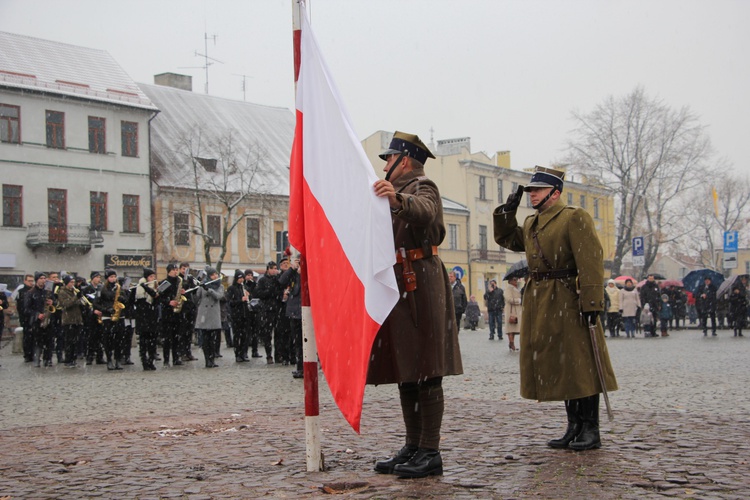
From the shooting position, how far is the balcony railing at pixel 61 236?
41.7 metres

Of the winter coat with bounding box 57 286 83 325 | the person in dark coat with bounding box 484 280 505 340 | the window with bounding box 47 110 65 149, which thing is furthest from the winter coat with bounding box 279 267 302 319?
the window with bounding box 47 110 65 149

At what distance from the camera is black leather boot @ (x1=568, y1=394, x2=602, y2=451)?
6332mm

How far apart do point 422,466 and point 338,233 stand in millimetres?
1494

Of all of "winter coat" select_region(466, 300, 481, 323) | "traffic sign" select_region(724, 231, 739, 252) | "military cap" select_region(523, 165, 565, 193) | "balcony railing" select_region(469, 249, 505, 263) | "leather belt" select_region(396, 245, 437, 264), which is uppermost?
"balcony railing" select_region(469, 249, 505, 263)

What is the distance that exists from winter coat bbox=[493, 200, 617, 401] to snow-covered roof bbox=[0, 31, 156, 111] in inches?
1523

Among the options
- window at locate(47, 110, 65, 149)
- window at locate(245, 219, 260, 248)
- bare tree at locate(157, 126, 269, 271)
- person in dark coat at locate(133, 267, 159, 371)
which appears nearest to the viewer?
person in dark coat at locate(133, 267, 159, 371)

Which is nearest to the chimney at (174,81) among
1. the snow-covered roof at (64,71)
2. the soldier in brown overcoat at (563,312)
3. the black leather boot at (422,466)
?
the snow-covered roof at (64,71)

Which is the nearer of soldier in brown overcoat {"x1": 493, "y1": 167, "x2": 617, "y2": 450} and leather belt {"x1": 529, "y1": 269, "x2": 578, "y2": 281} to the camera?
soldier in brown overcoat {"x1": 493, "y1": 167, "x2": 617, "y2": 450}

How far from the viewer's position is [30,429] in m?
8.50

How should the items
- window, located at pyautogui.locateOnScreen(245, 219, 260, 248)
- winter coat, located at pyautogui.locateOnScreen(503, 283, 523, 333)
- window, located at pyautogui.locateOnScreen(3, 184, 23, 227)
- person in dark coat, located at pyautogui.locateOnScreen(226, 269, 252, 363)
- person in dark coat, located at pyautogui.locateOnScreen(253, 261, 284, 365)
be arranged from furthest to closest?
window, located at pyautogui.locateOnScreen(245, 219, 260, 248) → window, located at pyautogui.locateOnScreen(3, 184, 23, 227) → winter coat, located at pyautogui.locateOnScreen(503, 283, 523, 333) → person in dark coat, located at pyautogui.locateOnScreen(226, 269, 252, 363) → person in dark coat, located at pyautogui.locateOnScreen(253, 261, 284, 365)

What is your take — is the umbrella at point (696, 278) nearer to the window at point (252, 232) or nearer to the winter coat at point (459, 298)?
the winter coat at point (459, 298)

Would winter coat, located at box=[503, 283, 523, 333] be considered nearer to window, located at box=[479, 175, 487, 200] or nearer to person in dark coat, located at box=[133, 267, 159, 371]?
person in dark coat, located at box=[133, 267, 159, 371]

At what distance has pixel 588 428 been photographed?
646 centimetres

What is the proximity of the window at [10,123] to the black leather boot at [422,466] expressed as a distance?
39.6 meters
